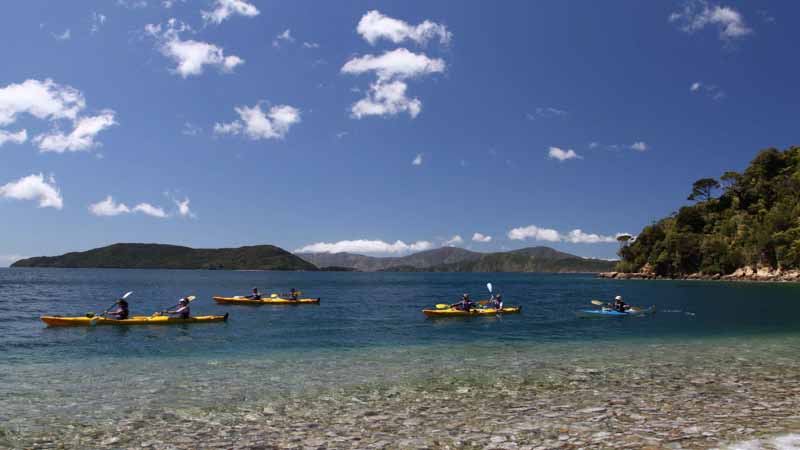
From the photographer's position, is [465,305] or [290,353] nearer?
[290,353]

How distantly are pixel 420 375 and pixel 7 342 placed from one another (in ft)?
79.9

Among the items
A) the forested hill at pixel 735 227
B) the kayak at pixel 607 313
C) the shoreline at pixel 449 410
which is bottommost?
the kayak at pixel 607 313

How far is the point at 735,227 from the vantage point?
5728 inches

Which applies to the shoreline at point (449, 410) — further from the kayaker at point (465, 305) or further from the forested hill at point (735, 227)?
the forested hill at point (735, 227)

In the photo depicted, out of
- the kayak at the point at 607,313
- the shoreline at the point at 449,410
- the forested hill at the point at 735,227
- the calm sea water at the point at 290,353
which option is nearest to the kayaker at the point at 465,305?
the calm sea water at the point at 290,353

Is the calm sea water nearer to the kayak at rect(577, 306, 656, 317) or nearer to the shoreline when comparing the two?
the shoreline

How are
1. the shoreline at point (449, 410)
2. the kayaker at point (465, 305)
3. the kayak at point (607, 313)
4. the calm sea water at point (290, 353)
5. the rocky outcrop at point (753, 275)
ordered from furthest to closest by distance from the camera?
the rocky outcrop at point (753, 275)
the kayak at point (607, 313)
the kayaker at point (465, 305)
the calm sea water at point (290, 353)
the shoreline at point (449, 410)

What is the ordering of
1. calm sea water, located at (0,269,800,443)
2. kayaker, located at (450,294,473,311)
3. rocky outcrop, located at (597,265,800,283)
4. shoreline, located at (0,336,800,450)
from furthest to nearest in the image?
rocky outcrop, located at (597,265,800,283) → kayaker, located at (450,294,473,311) → calm sea water, located at (0,269,800,443) → shoreline, located at (0,336,800,450)

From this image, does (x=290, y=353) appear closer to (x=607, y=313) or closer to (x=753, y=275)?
(x=607, y=313)

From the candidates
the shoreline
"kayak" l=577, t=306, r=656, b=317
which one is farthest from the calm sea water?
"kayak" l=577, t=306, r=656, b=317

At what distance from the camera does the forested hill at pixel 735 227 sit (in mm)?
126625

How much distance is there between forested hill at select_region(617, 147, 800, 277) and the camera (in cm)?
12662

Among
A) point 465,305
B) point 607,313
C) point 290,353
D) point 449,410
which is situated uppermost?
point 465,305

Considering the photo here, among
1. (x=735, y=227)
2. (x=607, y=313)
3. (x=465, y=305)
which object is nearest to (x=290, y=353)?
(x=465, y=305)
